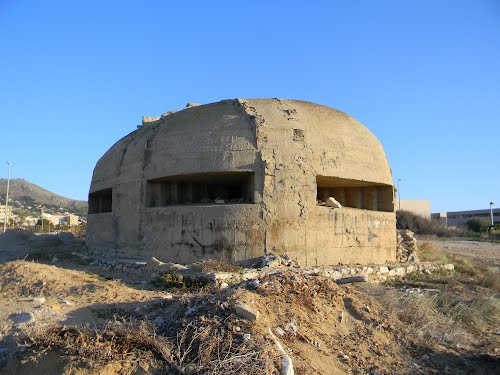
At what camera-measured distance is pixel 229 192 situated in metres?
9.92

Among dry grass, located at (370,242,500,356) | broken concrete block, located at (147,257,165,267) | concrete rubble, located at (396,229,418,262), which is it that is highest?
concrete rubble, located at (396,229,418,262)

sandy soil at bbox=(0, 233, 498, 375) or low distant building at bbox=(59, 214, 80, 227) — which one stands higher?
low distant building at bbox=(59, 214, 80, 227)

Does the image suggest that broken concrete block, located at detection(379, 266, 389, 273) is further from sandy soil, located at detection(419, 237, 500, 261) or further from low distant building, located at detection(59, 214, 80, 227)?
low distant building, located at detection(59, 214, 80, 227)

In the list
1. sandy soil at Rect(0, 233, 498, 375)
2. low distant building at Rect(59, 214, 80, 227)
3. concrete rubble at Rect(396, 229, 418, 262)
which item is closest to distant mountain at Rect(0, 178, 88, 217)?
low distant building at Rect(59, 214, 80, 227)

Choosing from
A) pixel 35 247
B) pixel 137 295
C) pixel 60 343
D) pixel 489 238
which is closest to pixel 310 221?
pixel 137 295

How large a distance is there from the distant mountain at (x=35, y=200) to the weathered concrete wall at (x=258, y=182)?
46745 mm

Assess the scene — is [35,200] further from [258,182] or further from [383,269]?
[383,269]

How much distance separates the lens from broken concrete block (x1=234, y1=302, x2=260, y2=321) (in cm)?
412

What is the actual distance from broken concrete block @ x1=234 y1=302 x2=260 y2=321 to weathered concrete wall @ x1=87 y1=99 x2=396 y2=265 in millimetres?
3674

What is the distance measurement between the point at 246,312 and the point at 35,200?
209 ft

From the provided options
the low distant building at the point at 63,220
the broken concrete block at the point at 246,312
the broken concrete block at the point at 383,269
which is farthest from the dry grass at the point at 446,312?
the low distant building at the point at 63,220

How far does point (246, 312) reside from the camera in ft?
13.6

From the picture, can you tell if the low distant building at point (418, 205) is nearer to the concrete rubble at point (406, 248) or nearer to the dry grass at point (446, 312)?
the concrete rubble at point (406, 248)

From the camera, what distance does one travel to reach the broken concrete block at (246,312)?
4.12 meters
